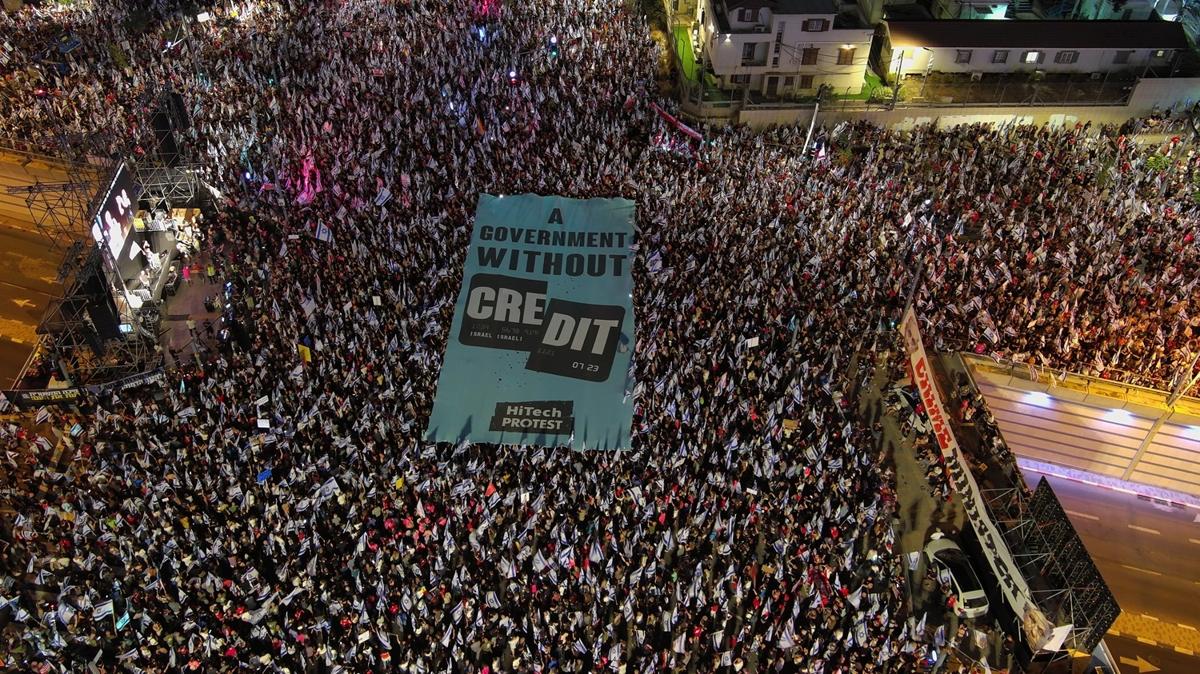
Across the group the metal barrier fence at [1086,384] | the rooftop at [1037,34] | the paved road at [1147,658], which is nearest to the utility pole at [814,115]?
the rooftop at [1037,34]

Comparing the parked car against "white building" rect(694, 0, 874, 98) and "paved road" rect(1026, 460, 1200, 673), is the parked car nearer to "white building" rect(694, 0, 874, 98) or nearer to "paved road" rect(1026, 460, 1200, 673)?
"paved road" rect(1026, 460, 1200, 673)

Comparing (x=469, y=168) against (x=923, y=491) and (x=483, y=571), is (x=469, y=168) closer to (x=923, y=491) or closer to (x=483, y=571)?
(x=483, y=571)

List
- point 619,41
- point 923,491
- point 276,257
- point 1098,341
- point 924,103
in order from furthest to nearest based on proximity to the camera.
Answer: point 619,41 < point 924,103 < point 276,257 < point 1098,341 < point 923,491

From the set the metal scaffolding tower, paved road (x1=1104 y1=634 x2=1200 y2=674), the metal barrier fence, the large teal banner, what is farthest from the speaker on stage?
paved road (x1=1104 y1=634 x2=1200 y2=674)

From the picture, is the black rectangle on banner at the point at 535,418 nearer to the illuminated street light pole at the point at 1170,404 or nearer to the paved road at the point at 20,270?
the paved road at the point at 20,270

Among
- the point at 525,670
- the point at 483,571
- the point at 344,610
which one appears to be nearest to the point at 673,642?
the point at 525,670
